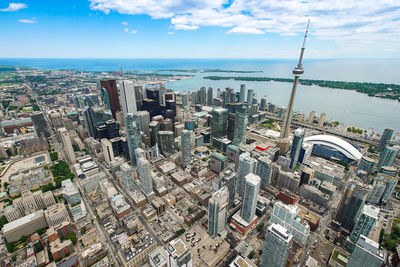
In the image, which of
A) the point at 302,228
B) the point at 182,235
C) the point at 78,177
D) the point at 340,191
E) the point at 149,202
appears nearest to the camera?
the point at 302,228

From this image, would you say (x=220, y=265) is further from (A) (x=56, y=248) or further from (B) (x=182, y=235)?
(A) (x=56, y=248)

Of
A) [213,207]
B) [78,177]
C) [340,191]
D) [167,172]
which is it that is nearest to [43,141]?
[78,177]

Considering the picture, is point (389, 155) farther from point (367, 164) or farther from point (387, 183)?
point (387, 183)

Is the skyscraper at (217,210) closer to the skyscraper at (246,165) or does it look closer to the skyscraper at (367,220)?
the skyscraper at (246,165)

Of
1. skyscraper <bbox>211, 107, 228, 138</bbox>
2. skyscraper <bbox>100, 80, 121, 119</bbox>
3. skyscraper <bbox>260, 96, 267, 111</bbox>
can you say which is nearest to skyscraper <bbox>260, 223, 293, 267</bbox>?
skyscraper <bbox>211, 107, 228, 138</bbox>

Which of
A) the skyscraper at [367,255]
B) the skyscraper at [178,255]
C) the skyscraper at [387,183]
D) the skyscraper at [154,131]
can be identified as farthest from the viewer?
the skyscraper at [154,131]

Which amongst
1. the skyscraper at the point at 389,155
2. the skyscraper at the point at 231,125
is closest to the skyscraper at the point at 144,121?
the skyscraper at the point at 231,125

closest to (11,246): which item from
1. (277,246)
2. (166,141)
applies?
(166,141)
